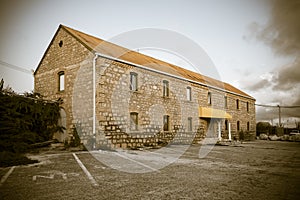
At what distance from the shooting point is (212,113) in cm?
2123

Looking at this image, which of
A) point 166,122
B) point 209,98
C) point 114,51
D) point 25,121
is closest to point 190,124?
point 166,122

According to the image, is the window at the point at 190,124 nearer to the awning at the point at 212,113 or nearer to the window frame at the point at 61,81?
the awning at the point at 212,113

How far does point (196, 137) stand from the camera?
19.7m

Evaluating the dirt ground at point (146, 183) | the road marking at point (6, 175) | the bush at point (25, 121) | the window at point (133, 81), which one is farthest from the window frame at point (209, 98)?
the road marking at point (6, 175)

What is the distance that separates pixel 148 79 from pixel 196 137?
727cm

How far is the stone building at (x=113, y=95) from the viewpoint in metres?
12.7

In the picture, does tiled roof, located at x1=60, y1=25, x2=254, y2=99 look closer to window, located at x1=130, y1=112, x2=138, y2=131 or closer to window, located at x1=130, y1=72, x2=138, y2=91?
window, located at x1=130, y1=72, x2=138, y2=91

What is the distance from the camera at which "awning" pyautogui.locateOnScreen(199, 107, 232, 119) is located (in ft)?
66.7

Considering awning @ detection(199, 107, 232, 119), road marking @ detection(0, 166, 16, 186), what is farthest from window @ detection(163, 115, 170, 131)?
road marking @ detection(0, 166, 16, 186)

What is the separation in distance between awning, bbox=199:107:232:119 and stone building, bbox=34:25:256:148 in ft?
0.40

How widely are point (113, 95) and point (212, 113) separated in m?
11.3

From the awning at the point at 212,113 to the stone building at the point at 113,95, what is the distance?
0.40ft

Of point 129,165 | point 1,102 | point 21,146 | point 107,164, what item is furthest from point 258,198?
point 1,102

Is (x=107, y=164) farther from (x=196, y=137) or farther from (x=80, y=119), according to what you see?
(x=196, y=137)
